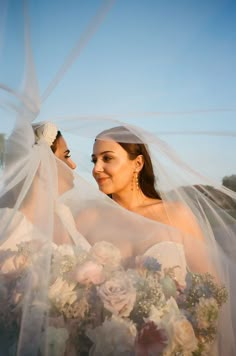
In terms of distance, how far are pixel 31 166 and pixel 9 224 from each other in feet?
1.10

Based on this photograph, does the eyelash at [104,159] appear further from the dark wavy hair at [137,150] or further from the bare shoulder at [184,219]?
the bare shoulder at [184,219]

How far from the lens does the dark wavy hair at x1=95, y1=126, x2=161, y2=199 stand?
2340 mm

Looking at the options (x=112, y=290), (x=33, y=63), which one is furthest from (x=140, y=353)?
(x=33, y=63)

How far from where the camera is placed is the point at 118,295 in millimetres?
1726

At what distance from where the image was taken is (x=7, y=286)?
5.70 feet

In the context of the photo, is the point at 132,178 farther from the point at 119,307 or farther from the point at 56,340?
the point at 56,340

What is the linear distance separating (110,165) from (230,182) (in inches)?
35.1

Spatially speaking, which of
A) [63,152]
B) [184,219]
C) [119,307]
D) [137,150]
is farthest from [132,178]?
[119,307]

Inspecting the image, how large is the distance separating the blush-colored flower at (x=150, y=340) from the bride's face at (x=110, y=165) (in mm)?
963

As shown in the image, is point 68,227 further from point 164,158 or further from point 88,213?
point 164,158

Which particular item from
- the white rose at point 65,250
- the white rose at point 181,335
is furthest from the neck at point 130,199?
the white rose at point 181,335

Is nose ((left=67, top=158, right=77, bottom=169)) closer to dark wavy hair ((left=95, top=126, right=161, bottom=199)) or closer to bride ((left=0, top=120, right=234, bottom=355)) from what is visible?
bride ((left=0, top=120, right=234, bottom=355))

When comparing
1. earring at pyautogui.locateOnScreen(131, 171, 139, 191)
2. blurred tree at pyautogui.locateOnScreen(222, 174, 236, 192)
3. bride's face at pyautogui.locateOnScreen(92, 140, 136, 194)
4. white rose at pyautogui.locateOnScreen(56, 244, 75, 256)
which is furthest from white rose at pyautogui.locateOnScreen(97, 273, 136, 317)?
blurred tree at pyautogui.locateOnScreen(222, 174, 236, 192)

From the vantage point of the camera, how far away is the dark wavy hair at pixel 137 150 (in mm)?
2340
